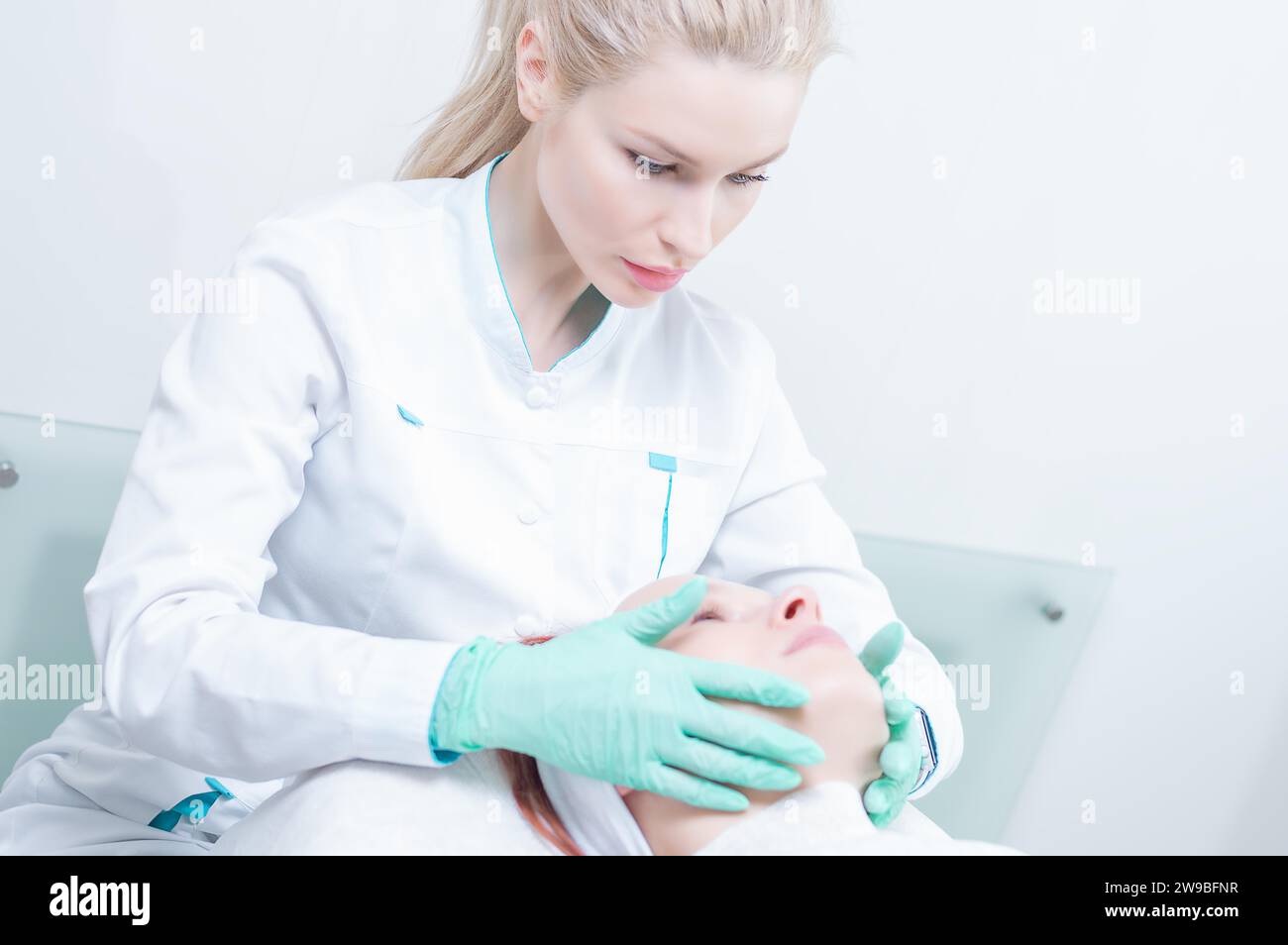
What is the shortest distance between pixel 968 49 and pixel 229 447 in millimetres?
1338

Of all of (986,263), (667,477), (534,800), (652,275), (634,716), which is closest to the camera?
(634,716)

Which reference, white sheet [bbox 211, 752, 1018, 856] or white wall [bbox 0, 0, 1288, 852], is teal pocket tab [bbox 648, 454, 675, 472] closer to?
white sheet [bbox 211, 752, 1018, 856]

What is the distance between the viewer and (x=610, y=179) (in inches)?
43.3

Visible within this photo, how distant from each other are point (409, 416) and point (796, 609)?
0.43m

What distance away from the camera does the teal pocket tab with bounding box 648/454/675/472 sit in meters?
1.32

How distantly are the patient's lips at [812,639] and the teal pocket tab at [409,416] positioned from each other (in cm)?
44

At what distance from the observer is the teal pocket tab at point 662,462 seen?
1.32 metres


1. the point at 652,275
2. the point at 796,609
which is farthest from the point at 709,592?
the point at 652,275

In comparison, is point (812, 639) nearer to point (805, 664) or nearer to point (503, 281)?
point (805, 664)

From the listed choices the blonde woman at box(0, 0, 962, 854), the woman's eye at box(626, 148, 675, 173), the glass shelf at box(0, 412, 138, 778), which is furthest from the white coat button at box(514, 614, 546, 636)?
the glass shelf at box(0, 412, 138, 778)

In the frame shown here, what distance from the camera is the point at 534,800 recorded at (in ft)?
3.48

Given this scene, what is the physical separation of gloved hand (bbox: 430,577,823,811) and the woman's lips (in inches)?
13.0
